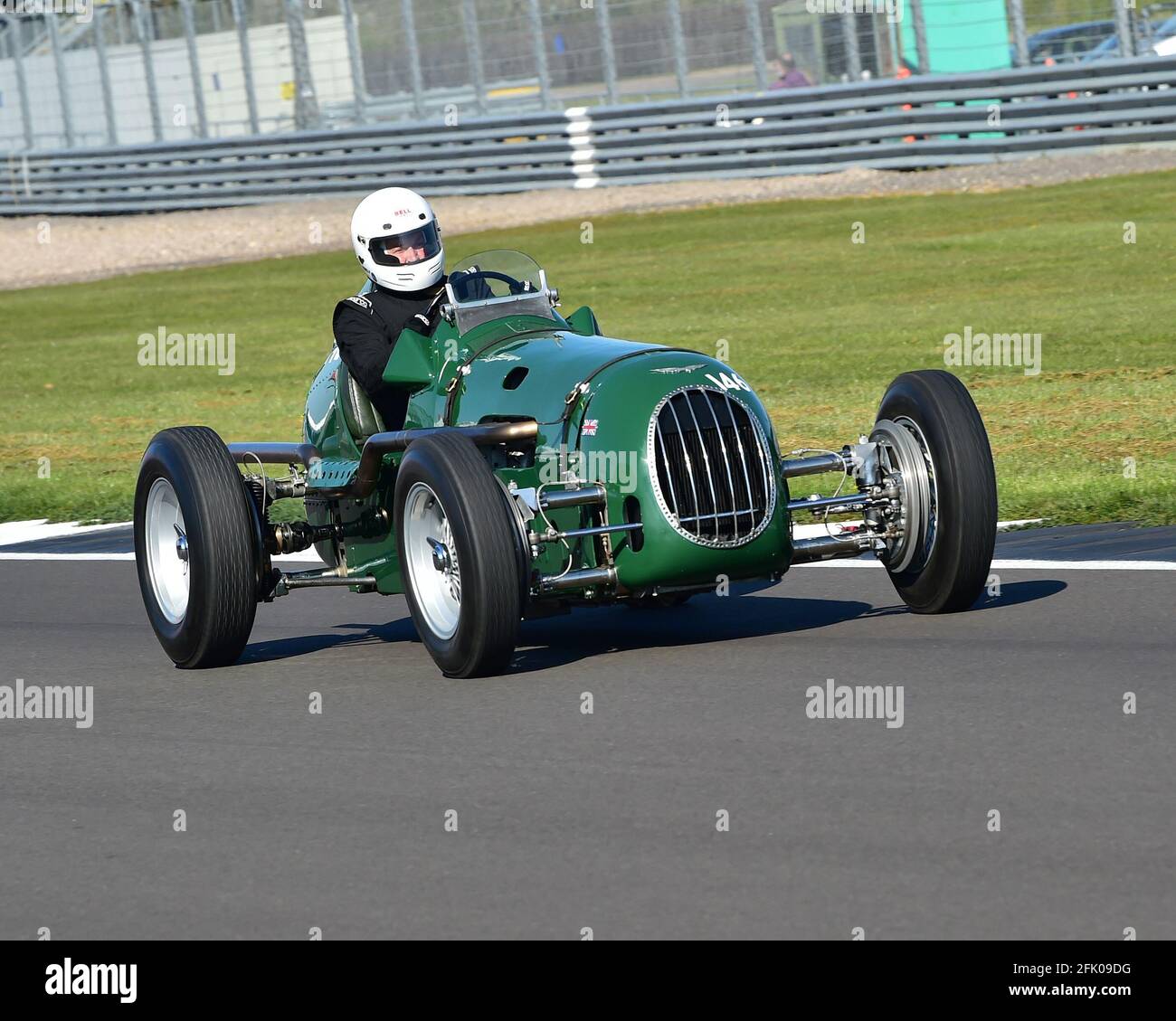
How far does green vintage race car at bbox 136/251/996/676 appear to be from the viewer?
7.31 m

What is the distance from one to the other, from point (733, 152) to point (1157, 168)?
6157 millimetres

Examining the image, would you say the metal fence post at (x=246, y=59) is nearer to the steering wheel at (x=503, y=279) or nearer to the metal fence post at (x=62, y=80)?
the metal fence post at (x=62, y=80)

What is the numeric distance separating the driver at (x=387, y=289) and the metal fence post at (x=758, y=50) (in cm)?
1936

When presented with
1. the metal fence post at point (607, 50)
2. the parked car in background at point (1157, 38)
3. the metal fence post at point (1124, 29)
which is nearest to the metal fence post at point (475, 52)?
the metal fence post at point (607, 50)

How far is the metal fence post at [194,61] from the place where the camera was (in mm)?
35438

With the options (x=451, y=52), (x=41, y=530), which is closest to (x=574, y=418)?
(x=41, y=530)

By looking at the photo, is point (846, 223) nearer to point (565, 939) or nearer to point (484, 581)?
point (484, 581)

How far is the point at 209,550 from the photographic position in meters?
8.03

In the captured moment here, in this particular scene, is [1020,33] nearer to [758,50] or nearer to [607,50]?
[758,50]

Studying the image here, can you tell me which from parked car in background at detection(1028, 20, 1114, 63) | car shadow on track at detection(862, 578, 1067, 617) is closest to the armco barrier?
parked car in background at detection(1028, 20, 1114, 63)

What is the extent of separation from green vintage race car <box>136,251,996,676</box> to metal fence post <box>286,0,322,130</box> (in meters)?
25.6

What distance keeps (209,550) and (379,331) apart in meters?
1.21
